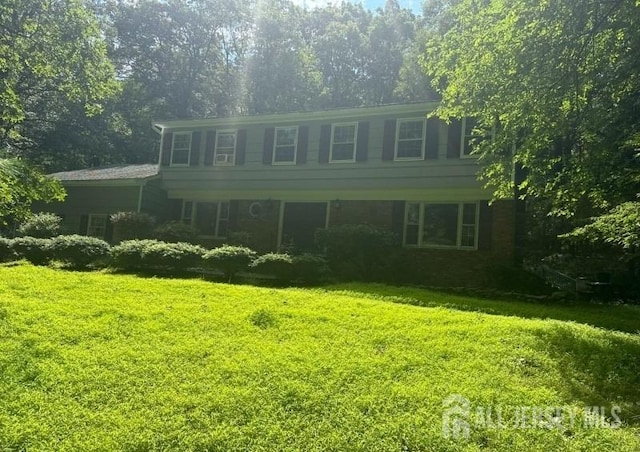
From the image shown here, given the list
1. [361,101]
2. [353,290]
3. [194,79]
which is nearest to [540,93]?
[353,290]

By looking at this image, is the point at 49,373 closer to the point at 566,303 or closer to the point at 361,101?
the point at 566,303

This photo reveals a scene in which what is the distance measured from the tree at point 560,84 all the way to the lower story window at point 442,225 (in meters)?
4.56

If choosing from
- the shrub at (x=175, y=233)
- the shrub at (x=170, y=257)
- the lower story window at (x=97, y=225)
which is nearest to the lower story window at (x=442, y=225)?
the shrub at (x=170, y=257)

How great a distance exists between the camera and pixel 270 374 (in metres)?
4.30

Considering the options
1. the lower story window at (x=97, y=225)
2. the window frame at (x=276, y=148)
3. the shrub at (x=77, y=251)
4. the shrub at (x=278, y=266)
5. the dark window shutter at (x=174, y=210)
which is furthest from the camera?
the lower story window at (x=97, y=225)

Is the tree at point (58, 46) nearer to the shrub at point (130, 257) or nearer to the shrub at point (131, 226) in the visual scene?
the shrub at point (130, 257)

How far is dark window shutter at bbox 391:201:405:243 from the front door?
248cm

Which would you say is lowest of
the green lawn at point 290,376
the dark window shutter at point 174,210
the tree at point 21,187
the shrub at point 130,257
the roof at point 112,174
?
the green lawn at point 290,376

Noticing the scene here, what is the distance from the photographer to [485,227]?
44.1ft

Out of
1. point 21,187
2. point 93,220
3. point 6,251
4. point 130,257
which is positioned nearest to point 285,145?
point 130,257

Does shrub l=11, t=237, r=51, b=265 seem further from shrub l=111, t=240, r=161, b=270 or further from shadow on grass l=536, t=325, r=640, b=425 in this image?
shadow on grass l=536, t=325, r=640, b=425

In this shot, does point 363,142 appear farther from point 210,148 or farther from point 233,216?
point 210,148

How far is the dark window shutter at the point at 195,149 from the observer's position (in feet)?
59.8

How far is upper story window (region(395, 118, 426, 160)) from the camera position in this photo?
14.8 meters
